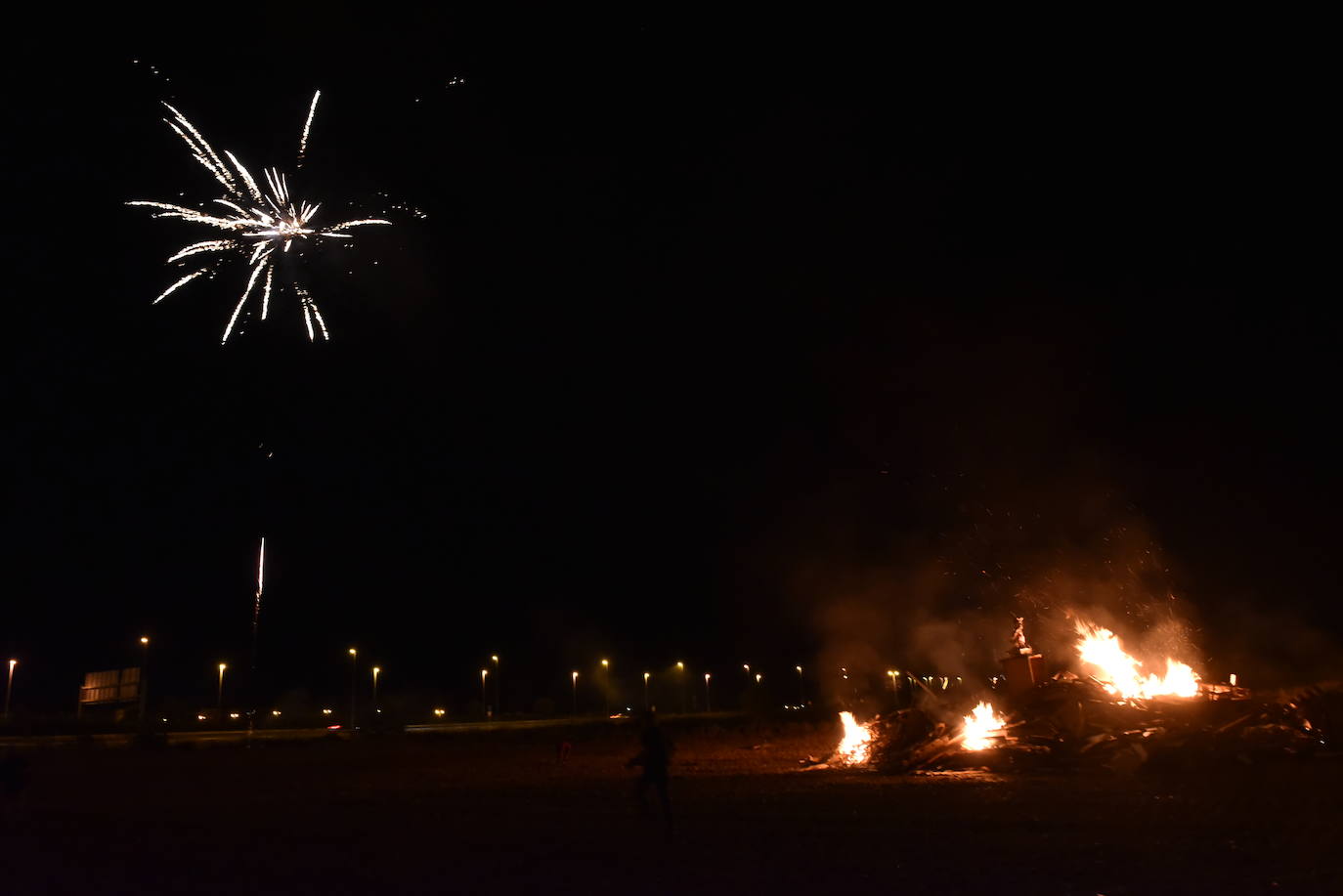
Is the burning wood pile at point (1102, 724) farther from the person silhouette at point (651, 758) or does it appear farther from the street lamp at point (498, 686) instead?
the street lamp at point (498, 686)

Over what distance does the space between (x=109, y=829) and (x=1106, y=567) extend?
1039 inches

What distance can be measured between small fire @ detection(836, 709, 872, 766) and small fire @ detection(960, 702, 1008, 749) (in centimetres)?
250

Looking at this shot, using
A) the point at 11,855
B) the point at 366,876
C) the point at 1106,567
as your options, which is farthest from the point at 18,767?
the point at 1106,567

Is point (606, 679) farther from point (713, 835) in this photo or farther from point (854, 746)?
point (713, 835)

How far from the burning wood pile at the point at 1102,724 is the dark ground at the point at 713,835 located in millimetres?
1033

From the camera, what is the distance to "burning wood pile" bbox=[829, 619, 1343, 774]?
18.5m

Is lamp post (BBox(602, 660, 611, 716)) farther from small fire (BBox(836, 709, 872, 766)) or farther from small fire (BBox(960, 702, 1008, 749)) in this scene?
small fire (BBox(960, 702, 1008, 749))

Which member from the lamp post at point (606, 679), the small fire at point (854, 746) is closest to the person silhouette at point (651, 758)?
the small fire at point (854, 746)

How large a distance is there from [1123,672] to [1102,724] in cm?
510

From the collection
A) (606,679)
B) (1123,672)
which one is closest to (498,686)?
(606,679)

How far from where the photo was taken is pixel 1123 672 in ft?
80.3

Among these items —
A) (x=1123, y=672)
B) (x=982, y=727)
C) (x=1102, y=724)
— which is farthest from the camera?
(x=1123, y=672)

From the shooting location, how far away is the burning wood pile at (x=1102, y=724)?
60.7ft

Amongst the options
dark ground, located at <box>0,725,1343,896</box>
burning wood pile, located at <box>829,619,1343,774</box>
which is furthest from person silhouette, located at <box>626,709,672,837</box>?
burning wood pile, located at <box>829,619,1343,774</box>
